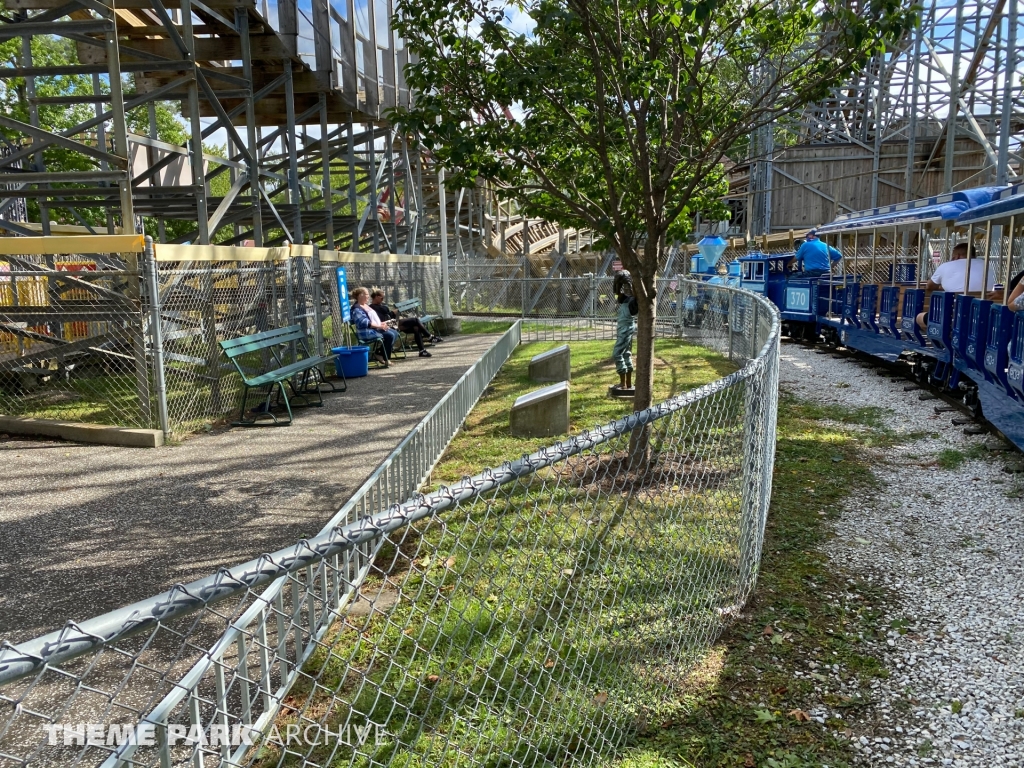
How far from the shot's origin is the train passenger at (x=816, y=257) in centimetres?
1773

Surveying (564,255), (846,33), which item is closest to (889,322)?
(846,33)

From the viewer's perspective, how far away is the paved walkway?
15.8ft

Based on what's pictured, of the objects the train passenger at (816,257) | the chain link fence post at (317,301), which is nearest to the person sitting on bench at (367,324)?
the chain link fence post at (317,301)

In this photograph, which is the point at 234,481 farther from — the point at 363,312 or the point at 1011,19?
the point at 1011,19

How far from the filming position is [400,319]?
52.4ft

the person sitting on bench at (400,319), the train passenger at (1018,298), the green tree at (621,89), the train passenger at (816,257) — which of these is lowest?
the person sitting on bench at (400,319)

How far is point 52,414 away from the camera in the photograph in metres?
9.57

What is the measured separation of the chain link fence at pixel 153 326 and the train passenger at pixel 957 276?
9333mm

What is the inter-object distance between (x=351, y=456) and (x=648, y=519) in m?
3.59

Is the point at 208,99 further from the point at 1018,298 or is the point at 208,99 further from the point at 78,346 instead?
the point at 1018,298

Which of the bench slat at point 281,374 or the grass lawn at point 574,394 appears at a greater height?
the bench slat at point 281,374

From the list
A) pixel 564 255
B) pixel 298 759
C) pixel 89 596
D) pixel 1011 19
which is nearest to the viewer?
pixel 298 759

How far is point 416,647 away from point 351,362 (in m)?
10.3

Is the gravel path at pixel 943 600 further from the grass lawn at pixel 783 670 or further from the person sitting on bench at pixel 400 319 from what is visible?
the person sitting on bench at pixel 400 319
